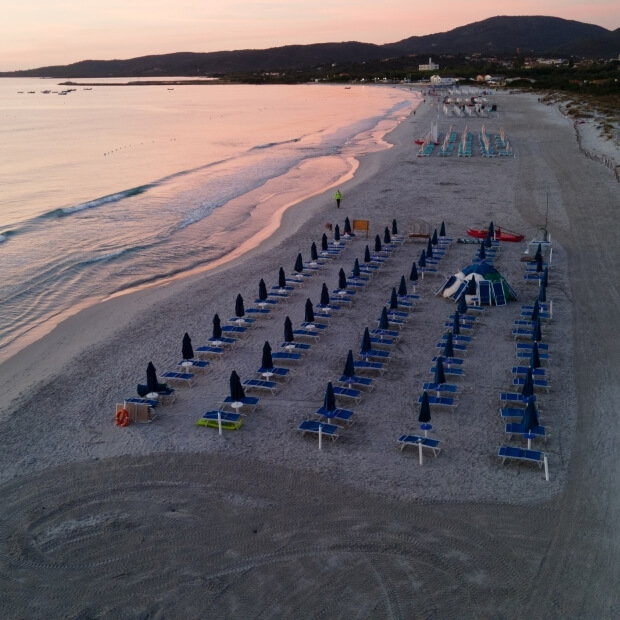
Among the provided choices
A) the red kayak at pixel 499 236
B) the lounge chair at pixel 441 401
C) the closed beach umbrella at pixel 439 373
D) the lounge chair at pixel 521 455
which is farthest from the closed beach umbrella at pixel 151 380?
the red kayak at pixel 499 236

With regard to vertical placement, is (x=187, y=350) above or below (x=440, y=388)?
above

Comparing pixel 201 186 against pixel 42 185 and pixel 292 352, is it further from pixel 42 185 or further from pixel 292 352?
pixel 292 352

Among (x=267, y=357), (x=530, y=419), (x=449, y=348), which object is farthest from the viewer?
(x=449, y=348)

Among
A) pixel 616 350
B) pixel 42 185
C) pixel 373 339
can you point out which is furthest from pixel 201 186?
pixel 616 350

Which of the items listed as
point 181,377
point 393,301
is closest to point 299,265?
point 393,301

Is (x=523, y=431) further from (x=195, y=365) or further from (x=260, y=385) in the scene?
(x=195, y=365)

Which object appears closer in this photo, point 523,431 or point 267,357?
point 523,431

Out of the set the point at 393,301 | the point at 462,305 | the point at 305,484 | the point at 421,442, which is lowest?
the point at 305,484

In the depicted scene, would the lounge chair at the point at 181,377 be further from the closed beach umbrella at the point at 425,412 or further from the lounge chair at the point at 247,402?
the closed beach umbrella at the point at 425,412
